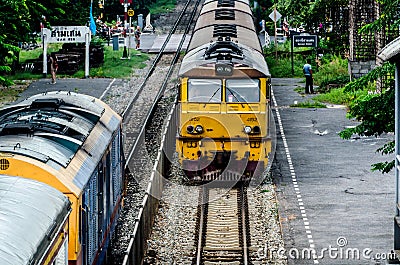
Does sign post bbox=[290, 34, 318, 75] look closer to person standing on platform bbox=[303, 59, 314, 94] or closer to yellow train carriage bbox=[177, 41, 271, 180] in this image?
person standing on platform bbox=[303, 59, 314, 94]

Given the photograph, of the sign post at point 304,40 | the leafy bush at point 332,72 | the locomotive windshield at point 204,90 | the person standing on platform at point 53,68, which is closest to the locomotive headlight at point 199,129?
the locomotive windshield at point 204,90

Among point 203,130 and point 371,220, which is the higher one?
point 203,130

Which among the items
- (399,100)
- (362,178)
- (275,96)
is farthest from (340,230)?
(275,96)

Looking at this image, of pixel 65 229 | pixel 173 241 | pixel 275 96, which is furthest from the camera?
pixel 275 96

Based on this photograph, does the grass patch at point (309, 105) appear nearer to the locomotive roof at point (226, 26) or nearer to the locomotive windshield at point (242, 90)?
the locomotive roof at point (226, 26)

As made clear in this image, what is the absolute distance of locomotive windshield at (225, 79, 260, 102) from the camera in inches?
841

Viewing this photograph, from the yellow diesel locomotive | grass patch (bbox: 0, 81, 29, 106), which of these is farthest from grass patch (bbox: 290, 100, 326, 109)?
the yellow diesel locomotive

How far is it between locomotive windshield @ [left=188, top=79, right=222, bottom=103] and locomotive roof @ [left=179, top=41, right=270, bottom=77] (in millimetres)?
188

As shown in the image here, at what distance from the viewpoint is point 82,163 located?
Answer: 1324cm

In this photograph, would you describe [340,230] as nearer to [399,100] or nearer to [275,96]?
[399,100]

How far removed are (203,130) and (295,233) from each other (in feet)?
12.9

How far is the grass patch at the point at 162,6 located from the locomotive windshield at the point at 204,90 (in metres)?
35.2

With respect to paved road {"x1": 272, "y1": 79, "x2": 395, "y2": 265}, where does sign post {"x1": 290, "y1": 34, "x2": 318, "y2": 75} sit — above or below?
above

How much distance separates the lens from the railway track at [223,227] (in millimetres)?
17375
